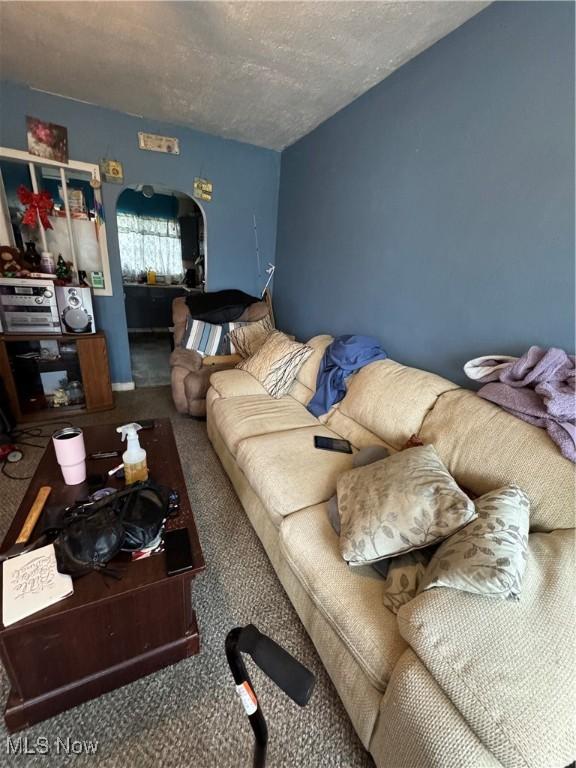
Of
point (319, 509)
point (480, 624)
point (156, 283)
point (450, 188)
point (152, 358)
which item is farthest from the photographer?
point (156, 283)

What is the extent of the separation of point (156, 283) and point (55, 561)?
5484 mm

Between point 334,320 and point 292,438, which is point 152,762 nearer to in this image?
point 292,438

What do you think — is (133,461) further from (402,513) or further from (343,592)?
(402,513)

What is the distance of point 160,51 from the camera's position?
1812 mm

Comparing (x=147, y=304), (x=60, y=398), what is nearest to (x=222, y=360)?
(x=60, y=398)

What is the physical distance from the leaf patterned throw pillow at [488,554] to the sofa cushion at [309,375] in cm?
137

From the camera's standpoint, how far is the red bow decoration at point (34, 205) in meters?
2.38

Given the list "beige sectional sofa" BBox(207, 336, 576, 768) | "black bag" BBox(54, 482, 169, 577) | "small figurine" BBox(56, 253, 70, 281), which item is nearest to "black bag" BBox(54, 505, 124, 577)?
"black bag" BBox(54, 482, 169, 577)

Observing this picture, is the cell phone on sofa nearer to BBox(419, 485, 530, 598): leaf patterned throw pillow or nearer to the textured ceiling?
BBox(419, 485, 530, 598): leaf patterned throw pillow

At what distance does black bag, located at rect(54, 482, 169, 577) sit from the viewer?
858 millimetres

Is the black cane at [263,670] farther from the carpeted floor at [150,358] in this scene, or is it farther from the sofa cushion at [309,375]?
the carpeted floor at [150,358]

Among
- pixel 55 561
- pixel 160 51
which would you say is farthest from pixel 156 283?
pixel 55 561

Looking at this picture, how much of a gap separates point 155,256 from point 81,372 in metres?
3.85

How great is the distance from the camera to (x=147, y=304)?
17.8 ft
